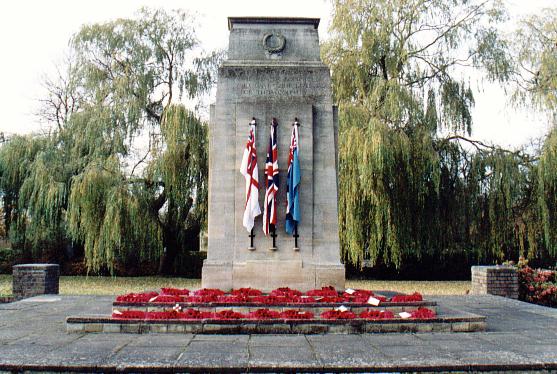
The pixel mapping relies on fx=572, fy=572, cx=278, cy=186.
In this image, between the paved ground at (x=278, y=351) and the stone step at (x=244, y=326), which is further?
the stone step at (x=244, y=326)

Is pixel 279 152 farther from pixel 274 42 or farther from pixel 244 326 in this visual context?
pixel 244 326

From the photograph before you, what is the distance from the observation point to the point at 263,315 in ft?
25.1

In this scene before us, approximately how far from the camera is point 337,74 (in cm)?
1772

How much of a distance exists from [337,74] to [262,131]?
26.0ft

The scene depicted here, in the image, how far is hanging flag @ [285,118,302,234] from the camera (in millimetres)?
10102

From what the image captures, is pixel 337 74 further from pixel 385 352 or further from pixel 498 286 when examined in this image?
pixel 385 352

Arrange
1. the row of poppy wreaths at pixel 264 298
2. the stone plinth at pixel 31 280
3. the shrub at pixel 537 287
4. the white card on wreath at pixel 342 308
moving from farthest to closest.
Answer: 1. the shrub at pixel 537 287
2. the stone plinth at pixel 31 280
3. the row of poppy wreaths at pixel 264 298
4. the white card on wreath at pixel 342 308

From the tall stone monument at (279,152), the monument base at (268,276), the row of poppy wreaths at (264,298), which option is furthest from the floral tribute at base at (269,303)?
the tall stone monument at (279,152)

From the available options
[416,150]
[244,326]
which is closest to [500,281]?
[416,150]

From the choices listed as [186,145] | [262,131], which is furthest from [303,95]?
[186,145]

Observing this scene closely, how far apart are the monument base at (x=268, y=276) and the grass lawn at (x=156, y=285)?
5539 mm

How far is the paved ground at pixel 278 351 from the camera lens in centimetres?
561

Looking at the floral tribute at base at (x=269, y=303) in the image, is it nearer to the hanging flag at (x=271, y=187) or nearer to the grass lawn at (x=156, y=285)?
the hanging flag at (x=271, y=187)

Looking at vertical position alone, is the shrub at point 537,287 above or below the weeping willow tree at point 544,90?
below
